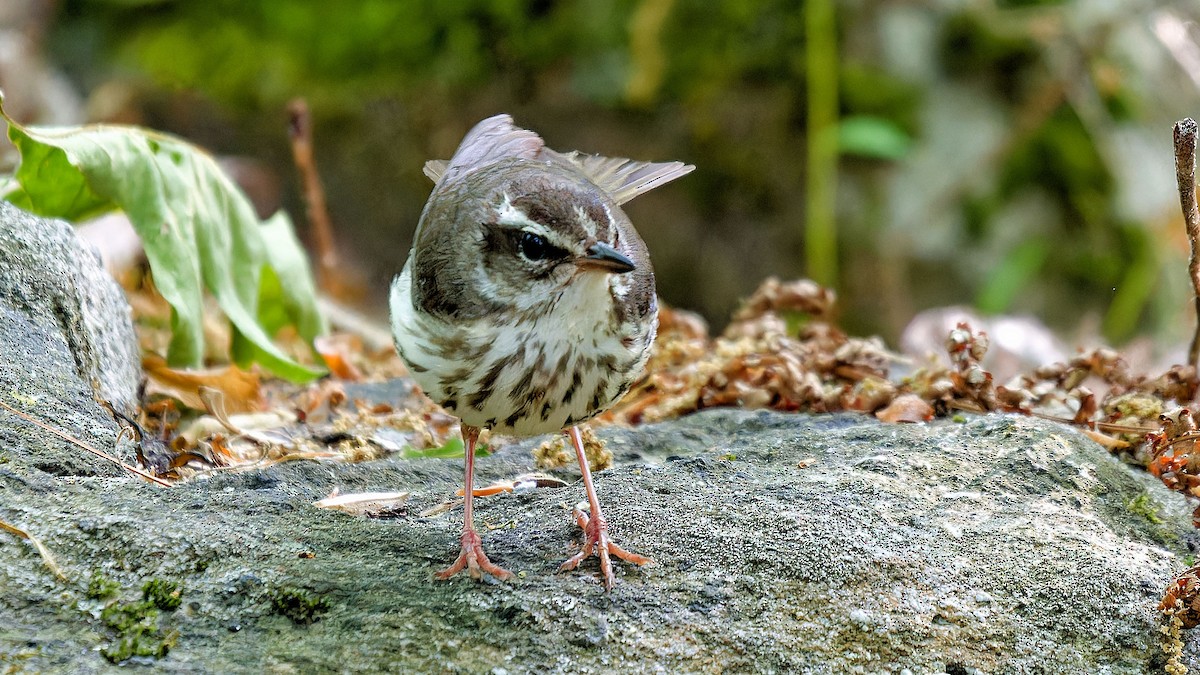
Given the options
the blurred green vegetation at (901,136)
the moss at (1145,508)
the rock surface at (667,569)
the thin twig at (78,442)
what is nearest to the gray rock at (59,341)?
the thin twig at (78,442)

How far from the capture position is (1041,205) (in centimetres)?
863

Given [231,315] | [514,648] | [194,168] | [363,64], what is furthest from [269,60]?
[514,648]

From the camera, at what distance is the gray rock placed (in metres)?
3.23

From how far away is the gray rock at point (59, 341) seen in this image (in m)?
3.23

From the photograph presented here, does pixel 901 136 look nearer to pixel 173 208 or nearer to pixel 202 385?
pixel 173 208

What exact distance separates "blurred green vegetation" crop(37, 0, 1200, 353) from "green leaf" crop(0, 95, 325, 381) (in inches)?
160

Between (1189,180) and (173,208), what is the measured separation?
3.76m

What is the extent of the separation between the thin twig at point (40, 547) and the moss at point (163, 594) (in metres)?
0.19

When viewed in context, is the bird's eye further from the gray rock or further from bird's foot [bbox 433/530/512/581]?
the gray rock

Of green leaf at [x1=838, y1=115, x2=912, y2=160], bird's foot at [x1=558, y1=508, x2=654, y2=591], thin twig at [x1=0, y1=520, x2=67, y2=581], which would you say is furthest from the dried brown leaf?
green leaf at [x1=838, y1=115, x2=912, y2=160]

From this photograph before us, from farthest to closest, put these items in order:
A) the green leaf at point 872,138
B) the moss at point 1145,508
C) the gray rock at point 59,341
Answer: the green leaf at point 872,138, the moss at point 1145,508, the gray rock at point 59,341

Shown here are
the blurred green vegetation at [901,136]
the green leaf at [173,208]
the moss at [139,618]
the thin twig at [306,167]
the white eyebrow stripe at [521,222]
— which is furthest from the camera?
the blurred green vegetation at [901,136]

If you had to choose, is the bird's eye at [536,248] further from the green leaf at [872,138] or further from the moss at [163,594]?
the green leaf at [872,138]

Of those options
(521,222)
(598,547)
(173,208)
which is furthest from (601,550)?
(173,208)
